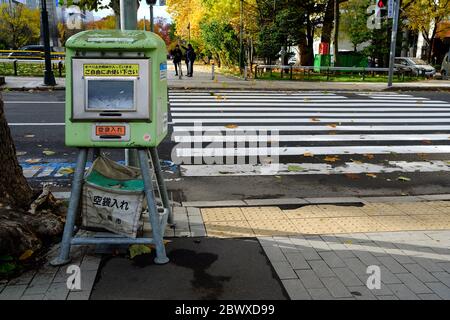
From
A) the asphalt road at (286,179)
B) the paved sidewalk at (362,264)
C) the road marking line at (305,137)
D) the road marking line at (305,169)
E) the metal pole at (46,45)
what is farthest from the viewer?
the metal pole at (46,45)

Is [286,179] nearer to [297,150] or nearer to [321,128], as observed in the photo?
[297,150]

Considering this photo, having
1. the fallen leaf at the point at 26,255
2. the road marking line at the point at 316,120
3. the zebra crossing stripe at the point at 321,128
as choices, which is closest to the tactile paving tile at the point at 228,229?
the fallen leaf at the point at 26,255

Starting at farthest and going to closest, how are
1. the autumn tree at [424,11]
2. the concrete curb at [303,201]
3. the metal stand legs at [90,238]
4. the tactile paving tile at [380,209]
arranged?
the autumn tree at [424,11] < the concrete curb at [303,201] < the tactile paving tile at [380,209] < the metal stand legs at [90,238]

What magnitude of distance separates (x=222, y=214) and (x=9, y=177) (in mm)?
2293

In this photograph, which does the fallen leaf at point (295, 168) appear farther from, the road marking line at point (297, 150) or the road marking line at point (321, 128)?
the road marking line at point (321, 128)

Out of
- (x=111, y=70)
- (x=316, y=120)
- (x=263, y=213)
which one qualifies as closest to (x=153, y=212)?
(x=111, y=70)

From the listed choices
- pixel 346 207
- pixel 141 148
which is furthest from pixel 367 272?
pixel 141 148

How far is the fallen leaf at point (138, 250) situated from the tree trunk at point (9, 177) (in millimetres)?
1193

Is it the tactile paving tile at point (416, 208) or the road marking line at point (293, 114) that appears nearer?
the tactile paving tile at point (416, 208)

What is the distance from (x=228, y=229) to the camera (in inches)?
193

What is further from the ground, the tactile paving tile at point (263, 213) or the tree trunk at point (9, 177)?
the tree trunk at point (9, 177)

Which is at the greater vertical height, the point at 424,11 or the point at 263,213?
the point at 424,11

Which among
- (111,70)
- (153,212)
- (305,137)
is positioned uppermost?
(111,70)

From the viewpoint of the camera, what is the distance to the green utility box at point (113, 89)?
12.2ft
